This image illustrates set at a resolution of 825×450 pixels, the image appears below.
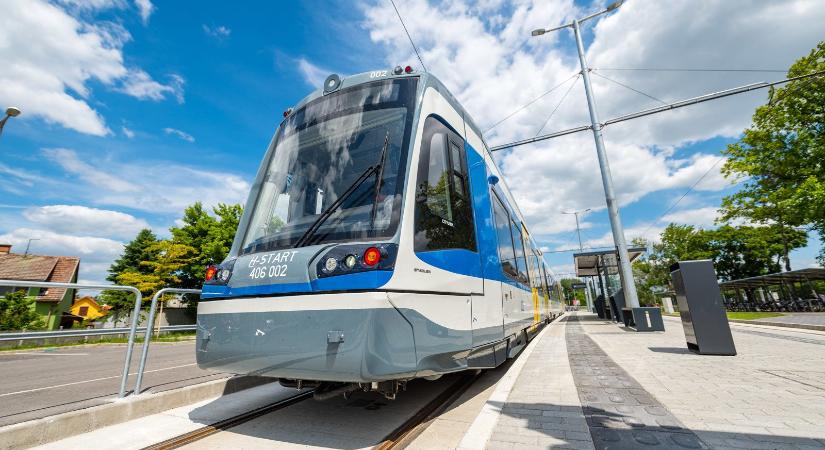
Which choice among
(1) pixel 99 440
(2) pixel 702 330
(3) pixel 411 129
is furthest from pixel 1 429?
(2) pixel 702 330

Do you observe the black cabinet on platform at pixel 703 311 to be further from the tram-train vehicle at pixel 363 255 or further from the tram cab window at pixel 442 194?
the tram cab window at pixel 442 194

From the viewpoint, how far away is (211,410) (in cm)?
396

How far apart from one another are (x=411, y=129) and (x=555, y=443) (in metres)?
2.80

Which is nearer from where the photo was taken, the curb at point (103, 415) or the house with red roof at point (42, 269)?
the curb at point (103, 415)

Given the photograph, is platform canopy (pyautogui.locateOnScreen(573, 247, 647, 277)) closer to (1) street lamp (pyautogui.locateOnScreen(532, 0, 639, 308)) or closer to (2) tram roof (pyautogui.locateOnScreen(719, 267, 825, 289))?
(1) street lamp (pyautogui.locateOnScreen(532, 0, 639, 308))

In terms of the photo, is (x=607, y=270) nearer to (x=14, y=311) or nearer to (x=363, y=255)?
(x=363, y=255)

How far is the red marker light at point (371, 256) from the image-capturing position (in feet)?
8.70

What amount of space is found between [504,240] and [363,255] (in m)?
3.05

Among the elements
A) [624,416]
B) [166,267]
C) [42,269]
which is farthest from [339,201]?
[42,269]

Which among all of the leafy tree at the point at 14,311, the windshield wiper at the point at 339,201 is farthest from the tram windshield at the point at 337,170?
the leafy tree at the point at 14,311

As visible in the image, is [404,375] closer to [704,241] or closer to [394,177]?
[394,177]

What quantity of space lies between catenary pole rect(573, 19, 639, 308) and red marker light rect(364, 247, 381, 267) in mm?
11357

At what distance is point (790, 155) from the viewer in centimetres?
1794

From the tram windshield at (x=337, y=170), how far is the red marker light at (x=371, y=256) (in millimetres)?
179
